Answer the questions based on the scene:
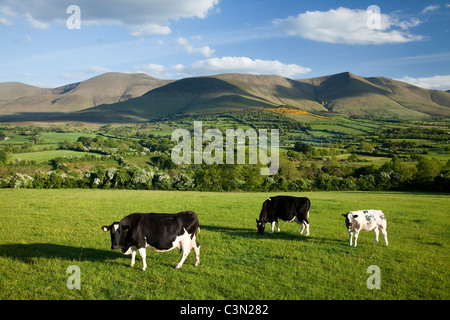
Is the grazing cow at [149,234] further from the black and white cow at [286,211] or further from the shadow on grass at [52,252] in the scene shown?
the black and white cow at [286,211]

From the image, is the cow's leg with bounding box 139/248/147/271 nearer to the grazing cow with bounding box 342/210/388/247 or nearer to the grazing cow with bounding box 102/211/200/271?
the grazing cow with bounding box 102/211/200/271

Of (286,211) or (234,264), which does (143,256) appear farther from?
(286,211)

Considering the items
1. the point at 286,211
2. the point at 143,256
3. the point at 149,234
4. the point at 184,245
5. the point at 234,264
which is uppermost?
the point at 149,234

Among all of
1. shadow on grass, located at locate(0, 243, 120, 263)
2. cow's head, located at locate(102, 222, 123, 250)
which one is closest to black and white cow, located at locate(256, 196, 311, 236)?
cow's head, located at locate(102, 222, 123, 250)

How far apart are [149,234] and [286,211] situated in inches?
330

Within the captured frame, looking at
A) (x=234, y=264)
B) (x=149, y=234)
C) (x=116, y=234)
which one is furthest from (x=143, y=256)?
(x=234, y=264)

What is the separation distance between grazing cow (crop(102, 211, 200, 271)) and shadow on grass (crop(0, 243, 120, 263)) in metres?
1.93

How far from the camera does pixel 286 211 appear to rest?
1582cm

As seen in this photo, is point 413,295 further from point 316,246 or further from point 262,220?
point 262,220

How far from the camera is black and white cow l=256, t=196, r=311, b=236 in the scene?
617 inches

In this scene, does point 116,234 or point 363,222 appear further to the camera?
point 363,222

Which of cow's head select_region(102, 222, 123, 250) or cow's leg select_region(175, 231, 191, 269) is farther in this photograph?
cow's leg select_region(175, 231, 191, 269)

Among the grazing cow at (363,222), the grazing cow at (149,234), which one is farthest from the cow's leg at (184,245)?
the grazing cow at (363,222)

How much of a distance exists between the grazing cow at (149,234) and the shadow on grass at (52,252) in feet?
6.33
